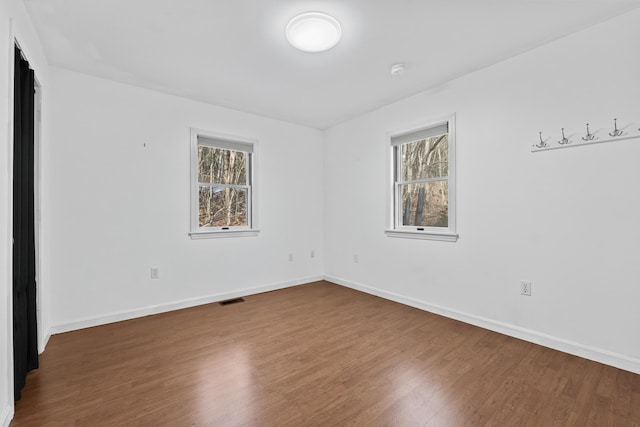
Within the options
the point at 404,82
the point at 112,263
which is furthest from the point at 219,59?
the point at 112,263

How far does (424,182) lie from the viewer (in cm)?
346

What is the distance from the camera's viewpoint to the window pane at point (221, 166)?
12.0 feet

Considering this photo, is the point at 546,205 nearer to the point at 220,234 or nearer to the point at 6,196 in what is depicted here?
the point at 220,234

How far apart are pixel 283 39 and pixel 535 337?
3.28 m

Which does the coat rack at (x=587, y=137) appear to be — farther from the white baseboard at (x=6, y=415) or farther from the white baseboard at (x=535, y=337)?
the white baseboard at (x=6, y=415)

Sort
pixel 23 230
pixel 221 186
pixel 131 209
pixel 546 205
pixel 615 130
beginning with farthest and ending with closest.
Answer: pixel 221 186, pixel 131 209, pixel 546 205, pixel 615 130, pixel 23 230

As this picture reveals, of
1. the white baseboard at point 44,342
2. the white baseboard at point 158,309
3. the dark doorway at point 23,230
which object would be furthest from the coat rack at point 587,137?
the white baseboard at point 44,342

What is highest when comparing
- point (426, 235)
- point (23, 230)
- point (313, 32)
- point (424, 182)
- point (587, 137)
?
point (313, 32)

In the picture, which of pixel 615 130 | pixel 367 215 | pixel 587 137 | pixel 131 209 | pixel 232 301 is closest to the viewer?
pixel 615 130

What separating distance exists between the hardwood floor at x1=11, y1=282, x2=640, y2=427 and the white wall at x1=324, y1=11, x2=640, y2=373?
288mm

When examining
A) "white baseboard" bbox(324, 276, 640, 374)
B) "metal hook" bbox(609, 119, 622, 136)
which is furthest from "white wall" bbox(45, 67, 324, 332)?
"metal hook" bbox(609, 119, 622, 136)

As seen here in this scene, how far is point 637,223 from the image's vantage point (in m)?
2.01

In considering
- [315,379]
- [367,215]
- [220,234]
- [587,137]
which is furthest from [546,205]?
[220,234]

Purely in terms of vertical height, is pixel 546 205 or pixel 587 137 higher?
pixel 587 137
